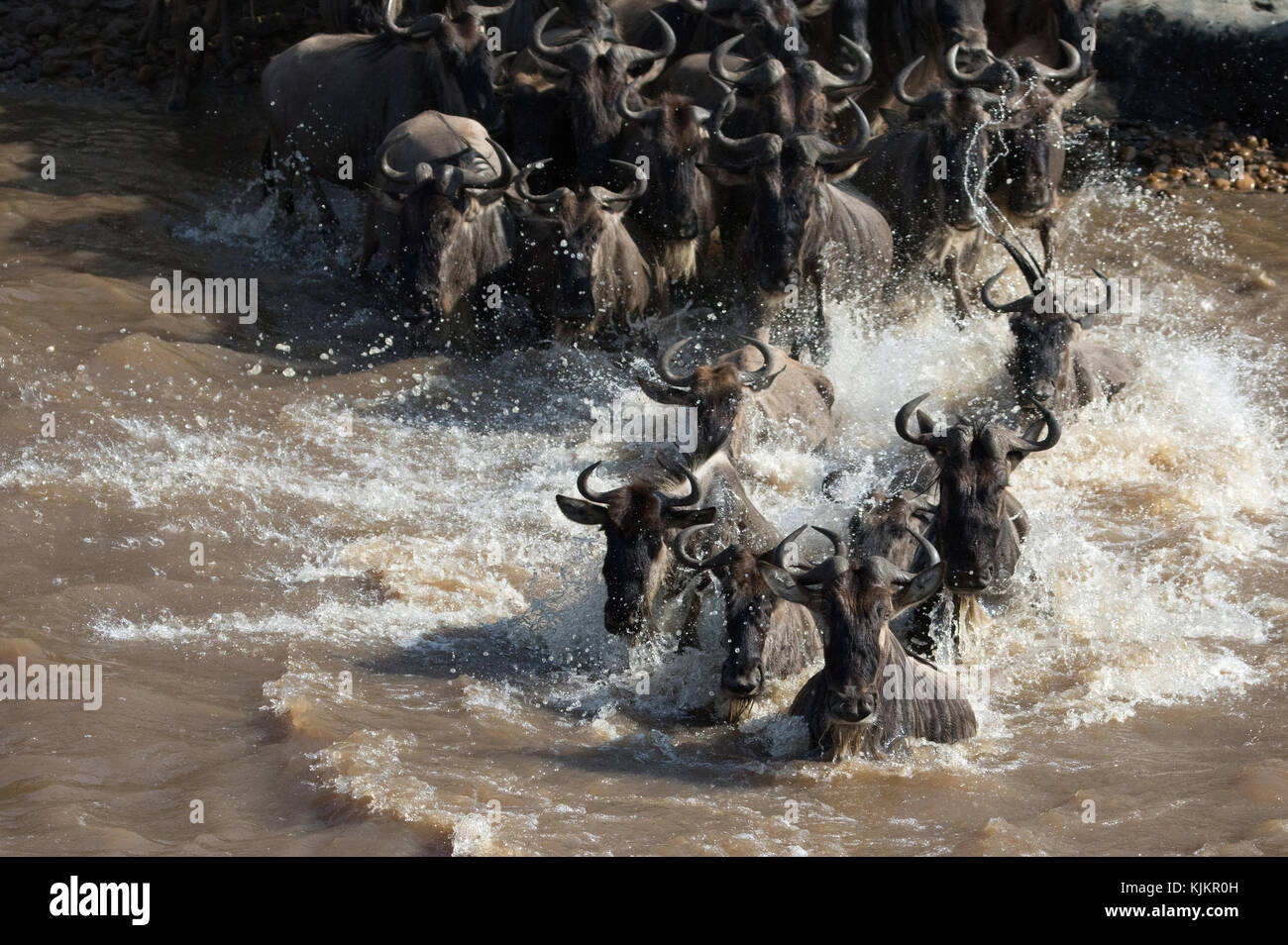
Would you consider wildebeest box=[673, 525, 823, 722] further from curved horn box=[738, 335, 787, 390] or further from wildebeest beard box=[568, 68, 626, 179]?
wildebeest beard box=[568, 68, 626, 179]

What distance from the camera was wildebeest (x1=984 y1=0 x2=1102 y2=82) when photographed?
12.6 m

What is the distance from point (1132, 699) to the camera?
725 centimetres

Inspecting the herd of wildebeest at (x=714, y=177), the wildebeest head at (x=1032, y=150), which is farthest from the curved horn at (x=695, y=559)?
the wildebeest head at (x=1032, y=150)

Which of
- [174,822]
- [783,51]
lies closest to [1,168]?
[783,51]

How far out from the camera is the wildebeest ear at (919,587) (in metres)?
6.58

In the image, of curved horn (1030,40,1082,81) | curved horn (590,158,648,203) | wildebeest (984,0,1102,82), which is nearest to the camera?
curved horn (590,158,648,203)

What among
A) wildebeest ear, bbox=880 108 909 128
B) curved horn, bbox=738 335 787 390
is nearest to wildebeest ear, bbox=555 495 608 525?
curved horn, bbox=738 335 787 390

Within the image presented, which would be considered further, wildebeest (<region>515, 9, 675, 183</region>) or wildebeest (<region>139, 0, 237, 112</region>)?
wildebeest (<region>139, 0, 237, 112</region>)

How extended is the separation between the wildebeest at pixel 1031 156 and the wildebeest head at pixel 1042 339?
49.6 inches

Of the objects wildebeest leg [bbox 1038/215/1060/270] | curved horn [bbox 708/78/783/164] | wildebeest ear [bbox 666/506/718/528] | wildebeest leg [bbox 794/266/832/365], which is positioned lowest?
wildebeest ear [bbox 666/506/718/528]

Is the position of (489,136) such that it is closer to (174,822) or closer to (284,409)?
(284,409)

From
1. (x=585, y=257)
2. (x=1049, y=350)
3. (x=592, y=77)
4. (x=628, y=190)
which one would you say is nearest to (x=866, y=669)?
(x=1049, y=350)

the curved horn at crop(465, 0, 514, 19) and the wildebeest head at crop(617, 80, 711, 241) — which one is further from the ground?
the curved horn at crop(465, 0, 514, 19)

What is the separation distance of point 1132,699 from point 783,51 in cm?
654
